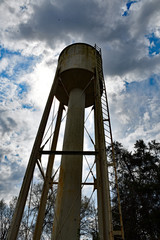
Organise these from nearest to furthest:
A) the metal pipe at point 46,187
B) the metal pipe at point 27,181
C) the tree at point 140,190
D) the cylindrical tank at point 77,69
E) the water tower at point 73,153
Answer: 1. the metal pipe at point 27,181
2. the water tower at point 73,153
3. the metal pipe at point 46,187
4. the cylindrical tank at point 77,69
5. the tree at point 140,190

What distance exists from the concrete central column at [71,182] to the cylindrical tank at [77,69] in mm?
699

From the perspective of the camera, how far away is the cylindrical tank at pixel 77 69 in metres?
7.66

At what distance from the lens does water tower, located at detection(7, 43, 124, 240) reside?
16.2 feet

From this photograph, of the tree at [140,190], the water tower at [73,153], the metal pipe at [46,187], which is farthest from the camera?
the tree at [140,190]

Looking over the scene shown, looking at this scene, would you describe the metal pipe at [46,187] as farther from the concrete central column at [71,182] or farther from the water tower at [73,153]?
the concrete central column at [71,182]

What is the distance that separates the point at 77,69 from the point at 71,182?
15.5 ft

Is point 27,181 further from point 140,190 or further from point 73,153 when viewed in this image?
point 140,190

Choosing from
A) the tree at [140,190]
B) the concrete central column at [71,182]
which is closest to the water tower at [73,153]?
the concrete central column at [71,182]

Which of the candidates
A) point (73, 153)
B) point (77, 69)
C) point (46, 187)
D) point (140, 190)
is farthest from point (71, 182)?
point (140, 190)

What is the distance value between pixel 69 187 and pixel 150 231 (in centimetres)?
1240

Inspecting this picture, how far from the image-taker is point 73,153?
5793 mm

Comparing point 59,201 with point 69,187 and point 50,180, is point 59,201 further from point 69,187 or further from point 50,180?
point 50,180

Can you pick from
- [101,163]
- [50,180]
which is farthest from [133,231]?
[101,163]

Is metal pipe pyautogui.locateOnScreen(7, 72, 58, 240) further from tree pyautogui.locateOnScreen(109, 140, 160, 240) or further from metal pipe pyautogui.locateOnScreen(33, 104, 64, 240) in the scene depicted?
tree pyautogui.locateOnScreen(109, 140, 160, 240)
